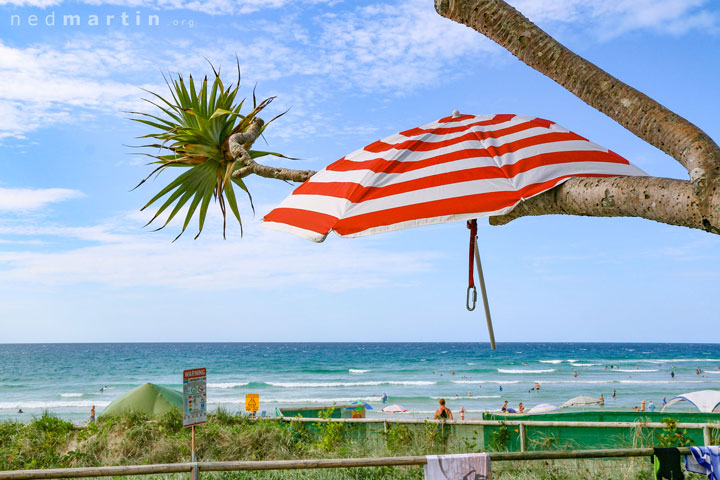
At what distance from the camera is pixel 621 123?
2.24m

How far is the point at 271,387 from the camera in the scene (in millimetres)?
40000

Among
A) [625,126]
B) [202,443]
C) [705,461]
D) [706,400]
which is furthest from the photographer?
[706,400]

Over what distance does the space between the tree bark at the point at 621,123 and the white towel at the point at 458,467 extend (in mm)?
1933

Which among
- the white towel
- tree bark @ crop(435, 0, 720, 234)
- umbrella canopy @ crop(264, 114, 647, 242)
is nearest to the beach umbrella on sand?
umbrella canopy @ crop(264, 114, 647, 242)

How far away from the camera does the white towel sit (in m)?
3.78

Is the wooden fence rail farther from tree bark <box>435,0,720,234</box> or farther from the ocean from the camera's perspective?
the ocean

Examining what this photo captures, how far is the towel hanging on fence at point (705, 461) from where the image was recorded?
3762mm

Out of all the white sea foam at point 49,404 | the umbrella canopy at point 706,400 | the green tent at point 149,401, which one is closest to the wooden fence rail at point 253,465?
the green tent at point 149,401

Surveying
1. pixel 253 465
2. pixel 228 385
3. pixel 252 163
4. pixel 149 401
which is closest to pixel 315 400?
pixel 228 385

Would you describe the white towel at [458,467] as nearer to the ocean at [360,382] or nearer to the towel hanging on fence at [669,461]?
the towel hanging on fence at [669,461]

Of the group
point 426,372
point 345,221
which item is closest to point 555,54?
point 345,221

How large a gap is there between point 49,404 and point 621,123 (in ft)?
126

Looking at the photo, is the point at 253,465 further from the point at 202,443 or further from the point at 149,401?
the point at 149,401

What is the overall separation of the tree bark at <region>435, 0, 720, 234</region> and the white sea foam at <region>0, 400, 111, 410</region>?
115 feet
